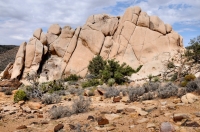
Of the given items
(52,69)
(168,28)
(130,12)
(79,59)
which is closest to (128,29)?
(130,12)

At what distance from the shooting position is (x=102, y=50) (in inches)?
1219

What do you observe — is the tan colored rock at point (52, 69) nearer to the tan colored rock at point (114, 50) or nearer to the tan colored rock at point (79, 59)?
the tan colored rock at point (79, 59)

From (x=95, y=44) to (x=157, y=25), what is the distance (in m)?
8.81

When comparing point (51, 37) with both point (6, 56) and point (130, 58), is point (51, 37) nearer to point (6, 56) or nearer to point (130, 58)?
point (130, 58)

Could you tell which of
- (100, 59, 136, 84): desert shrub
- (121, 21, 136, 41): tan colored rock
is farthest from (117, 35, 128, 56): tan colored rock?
(100, 59, 136, 84): desert shrub

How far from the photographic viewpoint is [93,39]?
1237 inches

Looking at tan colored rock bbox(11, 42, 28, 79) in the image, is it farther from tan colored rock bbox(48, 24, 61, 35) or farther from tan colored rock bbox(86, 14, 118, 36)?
tan colored rock bbox(86, 14, 118, 36)

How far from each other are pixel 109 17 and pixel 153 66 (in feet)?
38.2

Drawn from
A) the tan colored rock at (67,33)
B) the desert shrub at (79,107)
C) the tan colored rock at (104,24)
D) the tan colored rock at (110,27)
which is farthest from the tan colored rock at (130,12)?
the desert shrub at (79,107)

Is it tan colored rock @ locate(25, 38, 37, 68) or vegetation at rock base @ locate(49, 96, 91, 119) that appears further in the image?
tan colored rock @ locate(25, 38, 37, 68)

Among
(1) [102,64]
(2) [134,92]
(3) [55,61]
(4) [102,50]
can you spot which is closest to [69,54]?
(3) [55,61]

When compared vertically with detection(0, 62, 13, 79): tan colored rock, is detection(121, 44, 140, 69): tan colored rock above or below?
above

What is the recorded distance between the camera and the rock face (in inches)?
1154

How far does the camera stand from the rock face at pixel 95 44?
29.3 m
